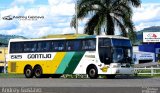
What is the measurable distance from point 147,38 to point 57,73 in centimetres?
8310

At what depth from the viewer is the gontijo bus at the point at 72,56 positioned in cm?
3412

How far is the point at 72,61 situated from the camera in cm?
3584

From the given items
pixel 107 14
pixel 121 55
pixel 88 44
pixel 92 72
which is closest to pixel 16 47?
pixel 88 44

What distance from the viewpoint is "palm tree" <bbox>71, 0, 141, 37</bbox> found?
49688 mm

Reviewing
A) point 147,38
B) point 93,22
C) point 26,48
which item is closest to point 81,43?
point 26,48

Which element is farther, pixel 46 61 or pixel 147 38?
pixel 147 38

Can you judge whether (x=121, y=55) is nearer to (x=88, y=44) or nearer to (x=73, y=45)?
(x=88, y=44)

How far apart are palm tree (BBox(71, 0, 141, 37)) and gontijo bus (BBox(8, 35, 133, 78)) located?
38.8ft

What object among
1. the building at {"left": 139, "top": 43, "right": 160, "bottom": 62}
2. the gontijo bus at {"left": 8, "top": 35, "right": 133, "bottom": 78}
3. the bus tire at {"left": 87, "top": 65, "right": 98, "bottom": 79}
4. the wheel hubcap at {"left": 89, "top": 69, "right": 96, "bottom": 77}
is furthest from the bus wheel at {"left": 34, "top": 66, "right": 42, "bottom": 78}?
the building at {"left": 139, "top": 43, "right": 160, "bottom": 62}

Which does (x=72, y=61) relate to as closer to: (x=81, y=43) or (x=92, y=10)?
(x=81, y=43)

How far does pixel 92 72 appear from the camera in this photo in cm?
3466

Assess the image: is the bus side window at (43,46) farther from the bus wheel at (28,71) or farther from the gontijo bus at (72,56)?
the bus wheel at (28,71)

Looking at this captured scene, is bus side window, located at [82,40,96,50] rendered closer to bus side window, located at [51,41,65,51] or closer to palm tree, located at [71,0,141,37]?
bus side window, located at [51,41,65,51]

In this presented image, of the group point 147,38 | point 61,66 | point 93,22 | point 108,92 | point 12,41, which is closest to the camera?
point 108,92
